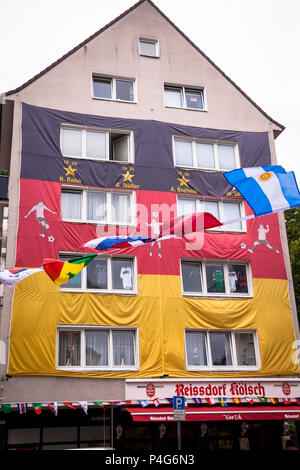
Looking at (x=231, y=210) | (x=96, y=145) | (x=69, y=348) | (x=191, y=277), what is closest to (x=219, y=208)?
(x=231, y=210)

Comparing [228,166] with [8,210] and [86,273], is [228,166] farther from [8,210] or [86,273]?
[8,210]

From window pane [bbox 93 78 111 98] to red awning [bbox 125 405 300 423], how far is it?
14.3 meters

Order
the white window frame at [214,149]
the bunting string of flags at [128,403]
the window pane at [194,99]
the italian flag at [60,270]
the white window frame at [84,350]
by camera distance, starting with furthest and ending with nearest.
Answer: the window pane at [194,99] < the white window frame at [214,149] < the white window frame at [84,350] < the bunting string of flags at [128,403] < the italian flag at [60,270]

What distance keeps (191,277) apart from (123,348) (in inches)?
172

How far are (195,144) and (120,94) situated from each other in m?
4.33

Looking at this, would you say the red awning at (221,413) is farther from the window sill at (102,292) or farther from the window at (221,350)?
the window sill at (102,292)

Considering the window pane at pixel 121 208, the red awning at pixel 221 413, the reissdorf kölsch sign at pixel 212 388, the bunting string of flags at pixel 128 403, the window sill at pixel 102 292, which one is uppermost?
the window pane at pixel 121 208

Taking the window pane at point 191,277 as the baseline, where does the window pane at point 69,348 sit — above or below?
below

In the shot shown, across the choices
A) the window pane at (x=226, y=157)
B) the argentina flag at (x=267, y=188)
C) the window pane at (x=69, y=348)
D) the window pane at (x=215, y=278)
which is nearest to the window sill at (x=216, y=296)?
the window pane at (x=215, y=278)

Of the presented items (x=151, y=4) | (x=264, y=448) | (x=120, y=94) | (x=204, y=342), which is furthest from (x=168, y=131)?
(x=264, y=448)

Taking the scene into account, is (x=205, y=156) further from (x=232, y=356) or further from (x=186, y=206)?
(x=232, y=356)

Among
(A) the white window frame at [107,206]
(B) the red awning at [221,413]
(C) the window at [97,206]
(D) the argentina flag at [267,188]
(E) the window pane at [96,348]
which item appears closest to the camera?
(D) the argentina flag at [267,188]

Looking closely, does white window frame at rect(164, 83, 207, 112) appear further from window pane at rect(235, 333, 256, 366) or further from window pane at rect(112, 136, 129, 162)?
window pane at rect(235, 333, 256, 366)

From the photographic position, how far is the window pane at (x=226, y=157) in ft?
82.6
